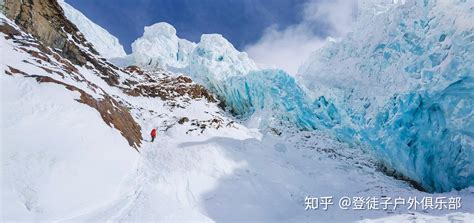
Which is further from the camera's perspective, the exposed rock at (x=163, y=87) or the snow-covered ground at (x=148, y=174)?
the exposed rock at (x=163, y=87)

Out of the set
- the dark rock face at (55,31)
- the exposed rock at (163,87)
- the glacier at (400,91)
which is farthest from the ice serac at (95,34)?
the glacier at (400,91)

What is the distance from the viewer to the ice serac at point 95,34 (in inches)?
1980

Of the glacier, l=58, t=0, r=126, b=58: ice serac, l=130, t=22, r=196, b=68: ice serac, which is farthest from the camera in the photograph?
l=58, t=0, r=126, b=58: ice serac

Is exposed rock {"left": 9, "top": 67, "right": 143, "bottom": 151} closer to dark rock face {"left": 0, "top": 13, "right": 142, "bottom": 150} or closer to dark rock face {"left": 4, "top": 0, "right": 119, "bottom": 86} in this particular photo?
dark rock face {"left": 0, "top": 13, "right": 142, "bottom": 150}

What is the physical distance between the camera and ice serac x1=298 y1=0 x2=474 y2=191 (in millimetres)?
16062

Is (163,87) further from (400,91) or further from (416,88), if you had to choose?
(416,88)

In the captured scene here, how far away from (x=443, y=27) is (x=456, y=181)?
742 centimetres

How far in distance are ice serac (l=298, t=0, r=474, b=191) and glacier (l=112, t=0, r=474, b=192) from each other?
46 mm

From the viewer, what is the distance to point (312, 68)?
28.0 metres

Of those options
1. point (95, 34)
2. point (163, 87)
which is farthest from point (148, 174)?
point (95, 34)

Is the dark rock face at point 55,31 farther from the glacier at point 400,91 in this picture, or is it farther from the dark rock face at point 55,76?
the glacier at point 400,91

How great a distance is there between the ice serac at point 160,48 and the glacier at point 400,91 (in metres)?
18.8

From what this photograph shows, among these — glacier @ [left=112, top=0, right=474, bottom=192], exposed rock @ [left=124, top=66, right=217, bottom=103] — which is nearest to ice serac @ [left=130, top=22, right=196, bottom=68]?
exposed rock @ [left=124, top=66, right=217, bottom=103]

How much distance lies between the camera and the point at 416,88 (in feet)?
58.2
